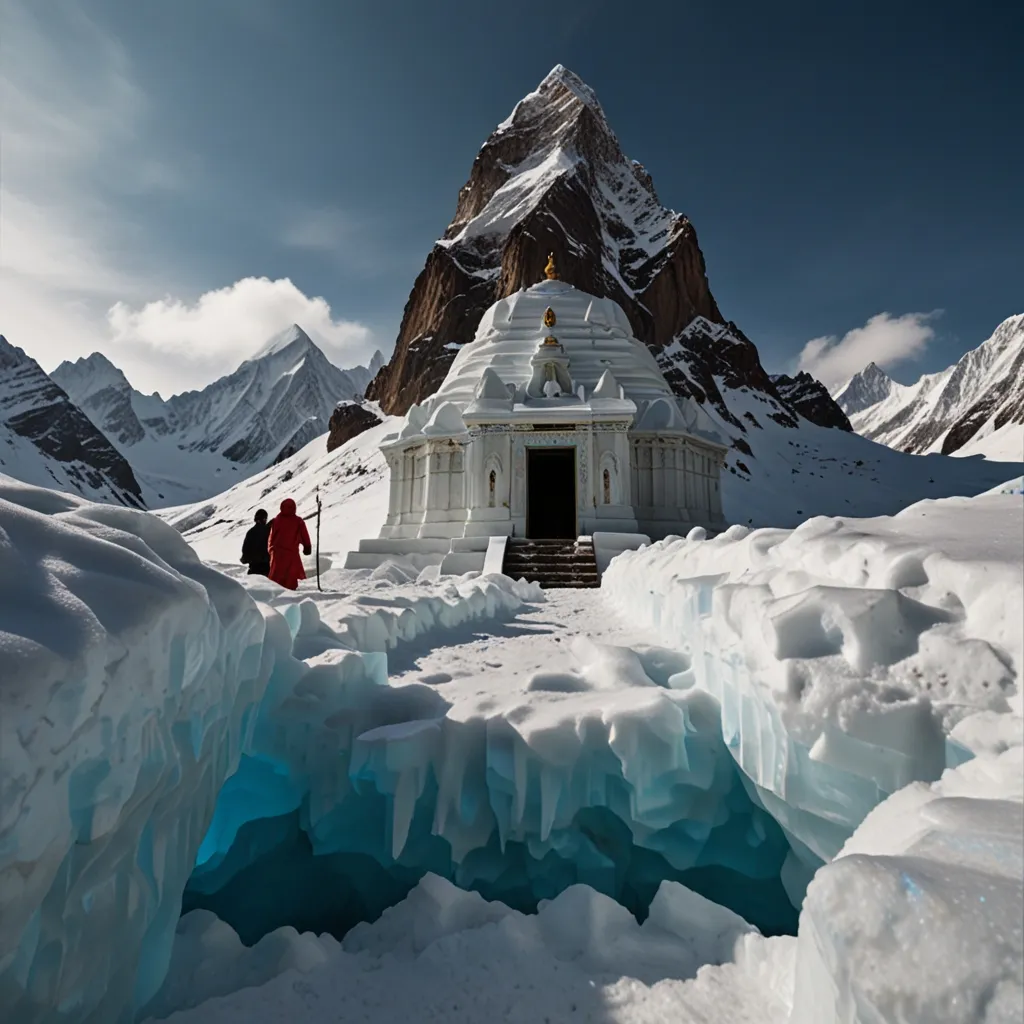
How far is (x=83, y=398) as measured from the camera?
575ft

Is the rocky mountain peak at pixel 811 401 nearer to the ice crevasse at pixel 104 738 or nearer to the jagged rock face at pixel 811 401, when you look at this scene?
the jagged rock face at pixel 811 401

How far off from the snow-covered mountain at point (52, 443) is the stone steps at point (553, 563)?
123155 mm

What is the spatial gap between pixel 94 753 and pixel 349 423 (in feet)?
210

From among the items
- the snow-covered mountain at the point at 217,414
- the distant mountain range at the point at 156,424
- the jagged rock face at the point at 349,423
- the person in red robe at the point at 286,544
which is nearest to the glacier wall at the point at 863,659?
the person in red robe at the point at 286,544

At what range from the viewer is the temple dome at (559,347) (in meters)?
18.0

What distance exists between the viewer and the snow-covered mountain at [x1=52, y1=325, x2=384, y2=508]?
490 ft

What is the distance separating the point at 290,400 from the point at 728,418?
136141 millimetres

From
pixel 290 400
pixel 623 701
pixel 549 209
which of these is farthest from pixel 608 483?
pixel 290 400

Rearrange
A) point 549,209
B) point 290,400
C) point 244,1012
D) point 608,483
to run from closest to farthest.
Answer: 1. point 244,1012
2. point 608,483
3. point 549,209
4. point 290,400

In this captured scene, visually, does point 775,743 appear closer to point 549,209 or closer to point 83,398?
point 549,209

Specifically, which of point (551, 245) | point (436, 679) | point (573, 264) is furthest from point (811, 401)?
point (436, 679)

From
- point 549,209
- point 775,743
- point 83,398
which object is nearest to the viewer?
point 775,743

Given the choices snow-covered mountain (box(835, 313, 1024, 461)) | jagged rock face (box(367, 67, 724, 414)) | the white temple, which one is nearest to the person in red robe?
the white temple

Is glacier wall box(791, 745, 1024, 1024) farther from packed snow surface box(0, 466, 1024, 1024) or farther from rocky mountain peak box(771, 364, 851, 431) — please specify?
rocky mountain peak box(771, 364, 851, 431)
